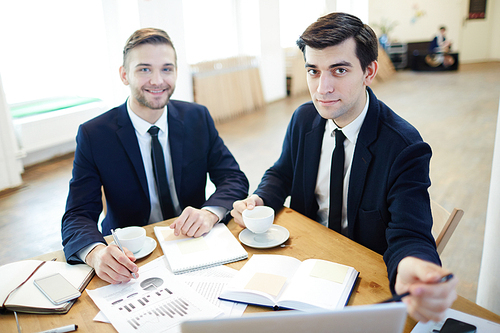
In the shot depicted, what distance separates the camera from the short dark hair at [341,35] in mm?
1391

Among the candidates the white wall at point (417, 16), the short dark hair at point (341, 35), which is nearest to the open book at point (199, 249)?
the short dark hair at point (341, 35)

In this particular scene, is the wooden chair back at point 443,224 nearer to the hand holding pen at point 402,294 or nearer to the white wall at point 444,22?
the hand holding pen at point 402,294

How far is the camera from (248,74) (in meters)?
7.05

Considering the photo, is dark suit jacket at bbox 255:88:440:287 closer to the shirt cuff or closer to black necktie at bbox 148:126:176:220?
black necktie at bbox 148:126:176:220

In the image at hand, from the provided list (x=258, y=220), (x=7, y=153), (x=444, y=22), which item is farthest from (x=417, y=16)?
(x=258, y=220)

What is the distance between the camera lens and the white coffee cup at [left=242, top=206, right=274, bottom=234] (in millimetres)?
1334

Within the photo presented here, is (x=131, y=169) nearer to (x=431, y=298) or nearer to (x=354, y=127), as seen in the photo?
(x=354, y=127)

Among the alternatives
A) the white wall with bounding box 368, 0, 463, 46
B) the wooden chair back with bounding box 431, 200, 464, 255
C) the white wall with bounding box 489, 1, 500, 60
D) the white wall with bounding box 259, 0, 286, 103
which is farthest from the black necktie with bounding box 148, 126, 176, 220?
the white wall with bounding box 489, 1, 500, 60

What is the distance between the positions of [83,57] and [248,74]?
290cm

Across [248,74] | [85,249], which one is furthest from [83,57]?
[85,249]

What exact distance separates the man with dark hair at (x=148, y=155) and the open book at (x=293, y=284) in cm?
45

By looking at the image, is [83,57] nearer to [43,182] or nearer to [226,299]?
[43,182]

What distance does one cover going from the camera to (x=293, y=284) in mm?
1062

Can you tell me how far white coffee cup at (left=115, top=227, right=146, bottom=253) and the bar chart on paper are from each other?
0.14m
